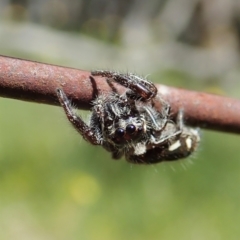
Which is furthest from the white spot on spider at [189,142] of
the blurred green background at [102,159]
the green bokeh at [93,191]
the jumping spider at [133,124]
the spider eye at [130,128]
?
the green bokeh at [93,191]

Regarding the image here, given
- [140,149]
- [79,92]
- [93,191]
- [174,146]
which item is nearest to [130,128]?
[140,149]

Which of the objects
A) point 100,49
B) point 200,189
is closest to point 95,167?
point 200,189

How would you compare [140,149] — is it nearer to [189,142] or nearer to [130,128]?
[130,128]

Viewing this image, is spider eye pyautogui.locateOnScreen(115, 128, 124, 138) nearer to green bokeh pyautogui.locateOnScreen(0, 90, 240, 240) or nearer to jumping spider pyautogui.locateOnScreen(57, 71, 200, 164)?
jumping spider pyautogui.locateOnScreen(57, 71, 200, 164)

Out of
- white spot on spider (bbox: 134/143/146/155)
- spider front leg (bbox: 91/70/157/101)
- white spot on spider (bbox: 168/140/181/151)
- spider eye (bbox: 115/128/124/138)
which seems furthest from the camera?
white spot on spider (bbox: 168/140/181/151)

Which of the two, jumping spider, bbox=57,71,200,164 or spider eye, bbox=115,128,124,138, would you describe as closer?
jumping spider, bbox=57,71,200,164

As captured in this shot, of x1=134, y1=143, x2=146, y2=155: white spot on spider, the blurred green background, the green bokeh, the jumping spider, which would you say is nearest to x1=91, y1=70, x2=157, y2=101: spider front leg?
the jumping spider
